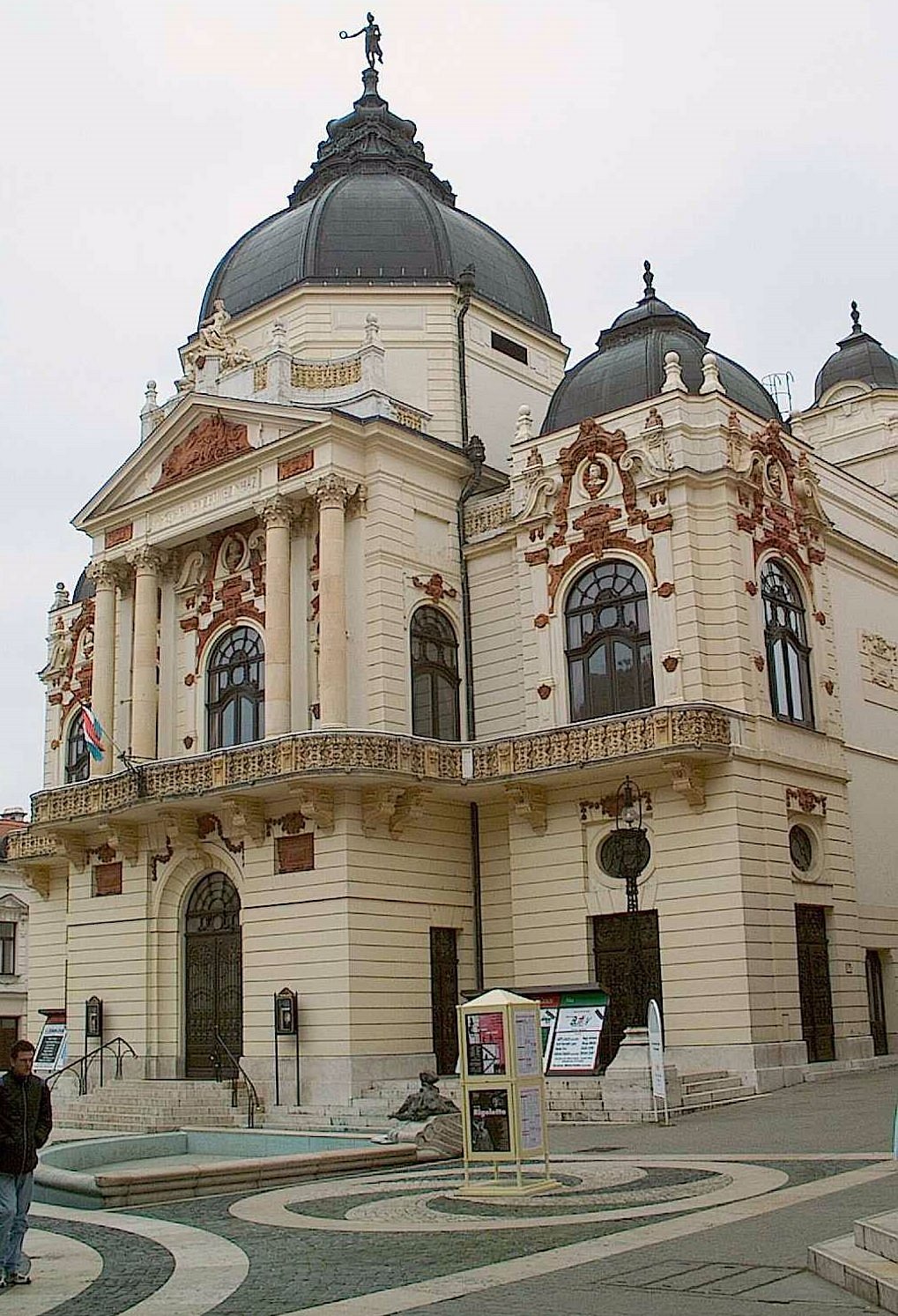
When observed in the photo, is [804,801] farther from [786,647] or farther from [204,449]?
[204,449]

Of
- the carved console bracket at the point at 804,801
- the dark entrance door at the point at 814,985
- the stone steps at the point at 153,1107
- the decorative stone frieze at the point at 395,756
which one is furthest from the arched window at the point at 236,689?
the dark entrance door at the point at 814,985

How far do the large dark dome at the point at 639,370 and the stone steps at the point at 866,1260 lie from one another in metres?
24.2

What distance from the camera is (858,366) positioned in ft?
150

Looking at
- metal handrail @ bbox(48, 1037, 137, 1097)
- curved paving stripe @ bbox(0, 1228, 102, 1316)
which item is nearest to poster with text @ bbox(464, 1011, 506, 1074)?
curved paving stripe @ bbox(0, 1228, 102, 1316)

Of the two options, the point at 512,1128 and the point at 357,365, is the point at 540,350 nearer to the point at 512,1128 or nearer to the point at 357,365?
the point at 357,365

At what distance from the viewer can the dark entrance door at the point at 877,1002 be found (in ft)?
110

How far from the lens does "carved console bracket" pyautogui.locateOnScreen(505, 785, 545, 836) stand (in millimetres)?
32031

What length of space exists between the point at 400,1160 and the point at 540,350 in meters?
26.6

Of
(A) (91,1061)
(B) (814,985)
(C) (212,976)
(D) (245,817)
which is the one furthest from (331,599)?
(B) (814,985)

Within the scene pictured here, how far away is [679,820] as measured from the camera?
99.0 feet

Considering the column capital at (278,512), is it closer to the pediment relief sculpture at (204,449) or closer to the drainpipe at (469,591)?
the pediment relief sculpture at (204,449)

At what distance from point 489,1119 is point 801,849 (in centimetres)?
1647

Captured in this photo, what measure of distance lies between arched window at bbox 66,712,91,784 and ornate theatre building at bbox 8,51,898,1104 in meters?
3.69

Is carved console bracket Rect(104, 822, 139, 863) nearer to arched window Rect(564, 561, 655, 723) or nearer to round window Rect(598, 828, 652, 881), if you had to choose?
arched window Rect(564, 561, 655, 723)
